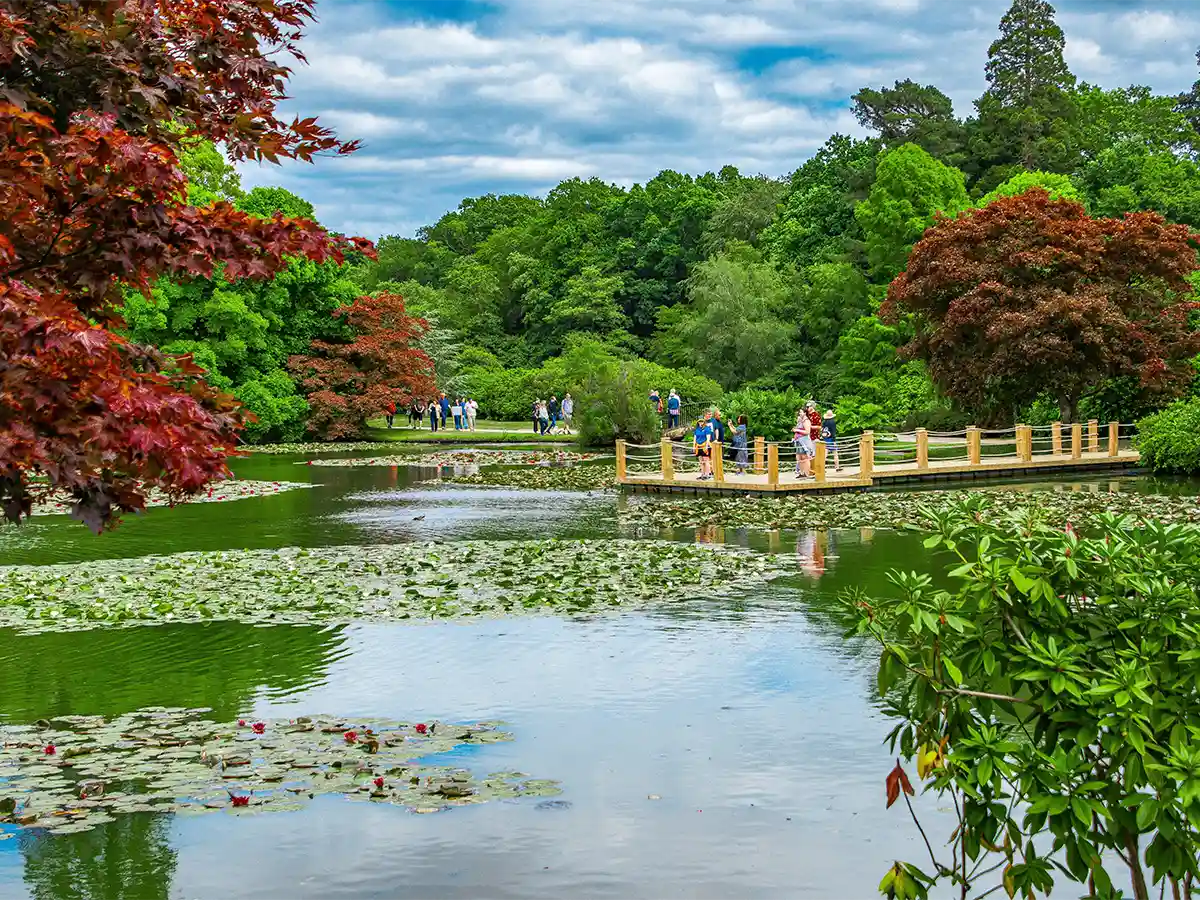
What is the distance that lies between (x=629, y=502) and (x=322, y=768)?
60.1ft

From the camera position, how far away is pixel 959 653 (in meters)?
4.96

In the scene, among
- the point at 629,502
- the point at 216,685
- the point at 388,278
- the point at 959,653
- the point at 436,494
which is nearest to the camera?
the point at 959,653

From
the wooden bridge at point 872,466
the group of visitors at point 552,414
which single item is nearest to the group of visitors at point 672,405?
the group of visitors at point 552,414

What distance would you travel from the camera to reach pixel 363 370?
57.3 meters

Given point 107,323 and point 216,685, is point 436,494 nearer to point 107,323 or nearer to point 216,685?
point 216,685

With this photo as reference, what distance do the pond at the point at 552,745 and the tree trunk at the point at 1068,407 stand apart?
67.6ft

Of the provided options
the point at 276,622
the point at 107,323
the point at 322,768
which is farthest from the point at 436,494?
the point at 107,323

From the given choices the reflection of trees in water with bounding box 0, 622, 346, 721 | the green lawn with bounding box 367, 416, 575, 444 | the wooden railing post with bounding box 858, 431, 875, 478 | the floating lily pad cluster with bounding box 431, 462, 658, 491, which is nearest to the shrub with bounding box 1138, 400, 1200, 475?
the wooden railing post with bounding box 858, 431, 875, 478

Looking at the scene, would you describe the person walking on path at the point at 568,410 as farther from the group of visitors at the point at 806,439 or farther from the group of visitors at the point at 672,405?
the group of visitors at the point at 806,439

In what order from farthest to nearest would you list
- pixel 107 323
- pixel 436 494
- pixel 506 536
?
pixel 436 494
pixel 506 536
pixel 107 323

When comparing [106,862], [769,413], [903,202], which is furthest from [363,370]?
[106,862]

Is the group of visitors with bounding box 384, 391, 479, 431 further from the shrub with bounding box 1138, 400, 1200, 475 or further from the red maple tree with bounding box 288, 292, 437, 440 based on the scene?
the shrub with bounding box 1138, 400, 1200, 475

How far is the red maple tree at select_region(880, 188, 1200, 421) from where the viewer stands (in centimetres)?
3431

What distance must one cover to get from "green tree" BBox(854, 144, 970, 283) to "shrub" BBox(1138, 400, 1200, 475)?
24385mm
